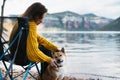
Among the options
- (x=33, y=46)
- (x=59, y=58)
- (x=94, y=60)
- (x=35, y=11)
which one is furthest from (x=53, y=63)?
(x=94, y=60)

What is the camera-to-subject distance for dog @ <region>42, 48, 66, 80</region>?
6.83 metres

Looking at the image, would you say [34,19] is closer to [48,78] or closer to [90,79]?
[48,78]

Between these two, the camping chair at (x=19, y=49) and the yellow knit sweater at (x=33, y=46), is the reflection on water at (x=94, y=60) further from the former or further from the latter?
the yellow knit sweater at (x=33, y=46)

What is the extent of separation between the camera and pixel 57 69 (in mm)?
6961

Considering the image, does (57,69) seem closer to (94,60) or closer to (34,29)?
(34,29)

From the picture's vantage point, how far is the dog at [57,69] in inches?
269

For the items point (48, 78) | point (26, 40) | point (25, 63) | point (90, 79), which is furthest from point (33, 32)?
point (90, 79)

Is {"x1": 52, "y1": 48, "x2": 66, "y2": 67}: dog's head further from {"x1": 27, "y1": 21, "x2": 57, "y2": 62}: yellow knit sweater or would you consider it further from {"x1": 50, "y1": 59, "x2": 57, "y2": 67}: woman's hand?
{"x1": 27, "y1": 21, "x2": 57, "y2": 62}: yellow knit sweater

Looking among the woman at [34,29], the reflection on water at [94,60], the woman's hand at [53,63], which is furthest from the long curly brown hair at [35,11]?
the reflection on water at [94,60]

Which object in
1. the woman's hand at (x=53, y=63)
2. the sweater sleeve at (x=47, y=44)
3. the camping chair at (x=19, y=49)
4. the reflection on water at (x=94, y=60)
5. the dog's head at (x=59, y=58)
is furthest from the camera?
the reflection on water at (x=94, y=60)

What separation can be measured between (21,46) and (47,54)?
81 centimetres

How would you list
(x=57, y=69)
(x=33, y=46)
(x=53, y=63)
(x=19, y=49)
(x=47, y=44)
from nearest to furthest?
(x=33, y=46) < (x=19, y=49) < (x=53, y=63) < (x=57, y=69) < (x=47, y=44)

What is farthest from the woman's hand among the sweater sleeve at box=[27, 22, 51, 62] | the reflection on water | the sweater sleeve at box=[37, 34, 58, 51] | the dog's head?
the reflection on water

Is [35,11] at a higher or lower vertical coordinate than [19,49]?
higher
